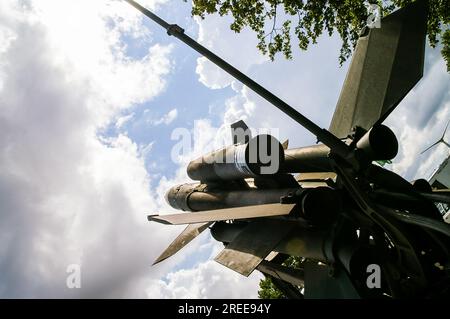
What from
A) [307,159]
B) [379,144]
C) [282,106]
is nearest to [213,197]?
[307,159]

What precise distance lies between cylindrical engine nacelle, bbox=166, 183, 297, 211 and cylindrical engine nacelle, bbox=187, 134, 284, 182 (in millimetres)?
326

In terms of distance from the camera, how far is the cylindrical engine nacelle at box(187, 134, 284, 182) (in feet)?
17.0

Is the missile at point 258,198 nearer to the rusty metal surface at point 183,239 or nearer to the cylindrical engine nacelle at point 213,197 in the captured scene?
the cylindrical engine nacelle at point 213,197

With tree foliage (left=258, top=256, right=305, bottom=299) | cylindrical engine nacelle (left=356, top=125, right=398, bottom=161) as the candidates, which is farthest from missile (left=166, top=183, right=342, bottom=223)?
tree foliage (left=258, top=256, right=305, bottom=299)

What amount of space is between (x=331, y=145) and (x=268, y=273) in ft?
12.8

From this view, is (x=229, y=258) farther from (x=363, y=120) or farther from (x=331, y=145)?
(x=363, y=120)

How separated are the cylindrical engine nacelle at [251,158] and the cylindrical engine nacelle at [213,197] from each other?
1.07 ft

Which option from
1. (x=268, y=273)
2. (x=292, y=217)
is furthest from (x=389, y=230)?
(x=268, y=273)

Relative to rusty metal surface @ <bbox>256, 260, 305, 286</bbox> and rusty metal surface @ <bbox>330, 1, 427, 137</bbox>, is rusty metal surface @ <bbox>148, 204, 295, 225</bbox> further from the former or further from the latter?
rusty metal surface @ <bbox>256, 260, 305, 286</bbox>

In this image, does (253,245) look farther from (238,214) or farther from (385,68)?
(385,68)

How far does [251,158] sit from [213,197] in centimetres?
176

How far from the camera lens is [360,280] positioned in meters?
4.27
